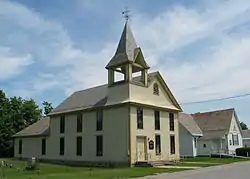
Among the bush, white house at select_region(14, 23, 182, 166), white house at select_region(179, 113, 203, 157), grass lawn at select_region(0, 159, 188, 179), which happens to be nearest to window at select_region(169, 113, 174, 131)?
white house at select_region(14, 23, 182, 166)

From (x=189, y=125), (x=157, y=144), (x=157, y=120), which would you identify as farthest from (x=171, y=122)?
(x=189, y=125)

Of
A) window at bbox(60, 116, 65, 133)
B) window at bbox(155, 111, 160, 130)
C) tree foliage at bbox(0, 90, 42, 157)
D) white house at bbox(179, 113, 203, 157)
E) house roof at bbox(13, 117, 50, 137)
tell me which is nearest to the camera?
window at bbox(155, 111, 160, 130)

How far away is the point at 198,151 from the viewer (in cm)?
4931

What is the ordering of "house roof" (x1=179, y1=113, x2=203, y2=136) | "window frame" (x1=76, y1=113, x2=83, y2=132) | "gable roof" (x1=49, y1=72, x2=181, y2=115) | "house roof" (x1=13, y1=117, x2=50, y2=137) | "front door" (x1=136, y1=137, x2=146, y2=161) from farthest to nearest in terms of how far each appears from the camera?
1. "house roof" (x1=179, y1=113, x2=203, y2=136)
2. "house roof" (x1=13, y1=117, x2=50, y2=137)
3. "window frame" (x1=76, y1=113, x2=83, y2=132)
4. "gable roof" (x1=49, y1=72, x2=181, y2=115)
5. "front door" (x1=136, y1=137, x2=146, y2=161)

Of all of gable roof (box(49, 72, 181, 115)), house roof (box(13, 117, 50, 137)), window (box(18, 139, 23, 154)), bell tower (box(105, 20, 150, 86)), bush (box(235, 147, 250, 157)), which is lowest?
bush (box(235, 147, 250, 157))

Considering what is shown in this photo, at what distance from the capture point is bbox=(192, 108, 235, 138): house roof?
49.1 meters

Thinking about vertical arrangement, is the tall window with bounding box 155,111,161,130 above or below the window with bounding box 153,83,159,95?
below

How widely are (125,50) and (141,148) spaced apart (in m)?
9.06

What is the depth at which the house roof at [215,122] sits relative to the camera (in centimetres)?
4906

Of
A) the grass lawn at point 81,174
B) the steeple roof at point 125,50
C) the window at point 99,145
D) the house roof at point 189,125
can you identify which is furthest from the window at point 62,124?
the house roof at point 189,125

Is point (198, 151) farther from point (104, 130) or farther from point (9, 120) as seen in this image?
point (9, 120)

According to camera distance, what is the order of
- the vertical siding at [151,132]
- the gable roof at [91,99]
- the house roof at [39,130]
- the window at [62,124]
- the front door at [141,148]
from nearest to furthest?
the vertical siding at [151,132] < the front door at [141,148] < the gable roof at [91,99] < the window at [62,124] < the house roof at [39,130]

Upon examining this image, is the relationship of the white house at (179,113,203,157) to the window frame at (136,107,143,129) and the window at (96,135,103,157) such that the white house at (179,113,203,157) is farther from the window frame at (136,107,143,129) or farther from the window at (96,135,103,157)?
the window at (96,135,103,157)

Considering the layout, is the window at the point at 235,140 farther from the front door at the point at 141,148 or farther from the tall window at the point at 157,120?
the front door at the point at 141,148
